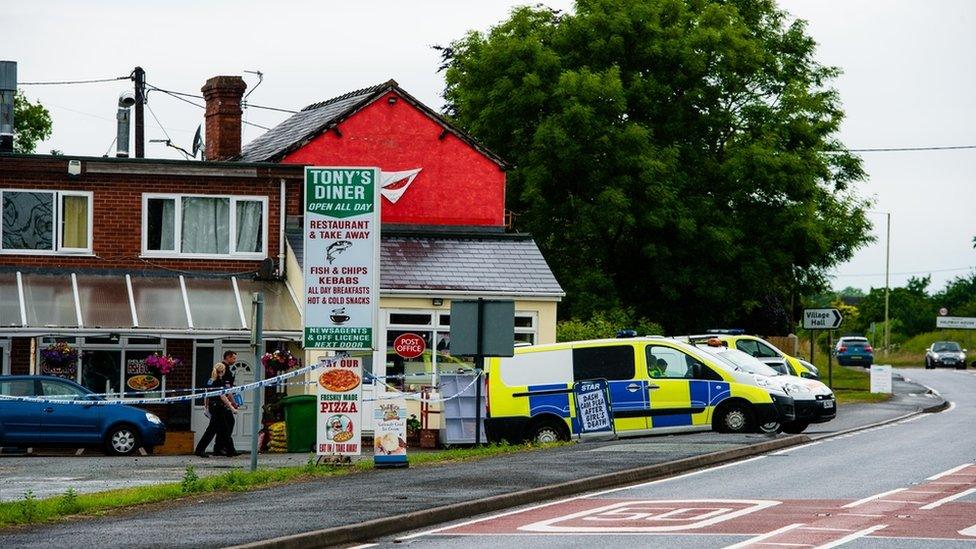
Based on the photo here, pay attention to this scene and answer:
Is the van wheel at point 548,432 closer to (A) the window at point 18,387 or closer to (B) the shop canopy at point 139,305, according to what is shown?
(B) the shop canopy at point 139,305

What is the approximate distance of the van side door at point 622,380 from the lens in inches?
1083

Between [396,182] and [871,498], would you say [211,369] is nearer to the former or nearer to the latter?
[396,182]

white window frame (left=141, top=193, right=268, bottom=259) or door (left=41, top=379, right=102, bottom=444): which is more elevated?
white window frame (left=141, top=193, right=268, bottom=259)

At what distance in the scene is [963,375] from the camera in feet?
224

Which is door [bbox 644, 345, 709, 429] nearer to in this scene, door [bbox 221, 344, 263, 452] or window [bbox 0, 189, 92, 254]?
door [bbox 221, 344, 263, 452]

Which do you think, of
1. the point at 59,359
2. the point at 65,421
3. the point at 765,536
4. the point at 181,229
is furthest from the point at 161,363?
the point at 765,536

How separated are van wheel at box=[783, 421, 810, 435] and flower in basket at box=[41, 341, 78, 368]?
14.6 meters

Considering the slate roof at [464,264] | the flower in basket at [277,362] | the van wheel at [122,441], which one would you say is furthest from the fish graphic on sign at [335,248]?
the slate roof at [464,264]

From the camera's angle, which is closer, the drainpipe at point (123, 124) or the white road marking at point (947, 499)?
the white road marking at point (947, 499)

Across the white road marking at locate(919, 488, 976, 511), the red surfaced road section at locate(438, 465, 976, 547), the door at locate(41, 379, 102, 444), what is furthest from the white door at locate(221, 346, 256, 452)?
the white road marking at locate(919, 488, 976, 511)

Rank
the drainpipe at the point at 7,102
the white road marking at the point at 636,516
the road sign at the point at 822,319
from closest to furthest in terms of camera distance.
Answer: the white road marking at the point at 636,516, the drainpipe at the point at 7,102, the road sign at the point at 822,319

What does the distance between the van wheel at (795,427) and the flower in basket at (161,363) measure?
502 inches

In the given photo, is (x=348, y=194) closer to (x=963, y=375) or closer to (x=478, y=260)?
(x=478, y=260)

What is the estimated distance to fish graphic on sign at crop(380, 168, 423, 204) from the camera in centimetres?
3934
